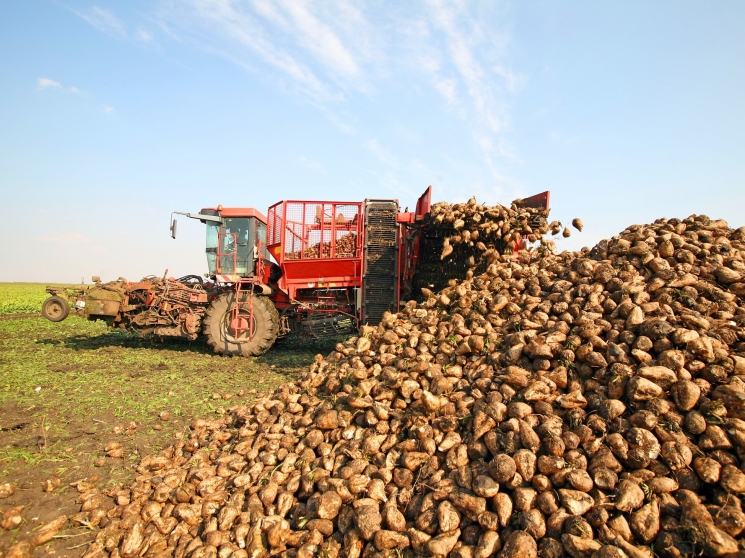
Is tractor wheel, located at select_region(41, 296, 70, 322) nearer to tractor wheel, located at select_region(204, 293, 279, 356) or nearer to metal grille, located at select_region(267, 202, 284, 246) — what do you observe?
tractor wheel, located at select_region(204, 293, 279, 356)

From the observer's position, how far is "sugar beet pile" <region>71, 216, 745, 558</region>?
285 centimetres

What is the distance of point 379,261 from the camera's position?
414 inches

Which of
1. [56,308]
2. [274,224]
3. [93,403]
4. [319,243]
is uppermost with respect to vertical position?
[274,224]

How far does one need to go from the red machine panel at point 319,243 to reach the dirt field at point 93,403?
6.63 feet

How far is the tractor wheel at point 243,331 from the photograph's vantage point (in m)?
10.8

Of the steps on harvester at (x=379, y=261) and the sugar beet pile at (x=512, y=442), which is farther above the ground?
the steps on harvester at (x=379, y=261)

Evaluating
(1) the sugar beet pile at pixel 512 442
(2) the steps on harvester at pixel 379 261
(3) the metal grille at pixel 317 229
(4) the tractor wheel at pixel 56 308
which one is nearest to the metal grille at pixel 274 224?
(3) the metal grille at pixel 317 229

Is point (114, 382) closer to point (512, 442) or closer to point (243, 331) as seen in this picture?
point (243, 331)

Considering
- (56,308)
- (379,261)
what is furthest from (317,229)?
(56,308)

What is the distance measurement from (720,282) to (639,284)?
0.79m

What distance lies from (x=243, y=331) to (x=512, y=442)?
8582mm

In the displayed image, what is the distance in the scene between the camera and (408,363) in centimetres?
484

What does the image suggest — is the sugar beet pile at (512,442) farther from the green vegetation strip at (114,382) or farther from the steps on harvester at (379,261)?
the steps on harvester at (379,261)

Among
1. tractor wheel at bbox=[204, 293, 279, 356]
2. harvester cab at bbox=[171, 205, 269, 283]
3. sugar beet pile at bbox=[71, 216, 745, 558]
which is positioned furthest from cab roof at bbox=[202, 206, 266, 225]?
sugar beet pile at bbox=[71, 216, 745, 558]
